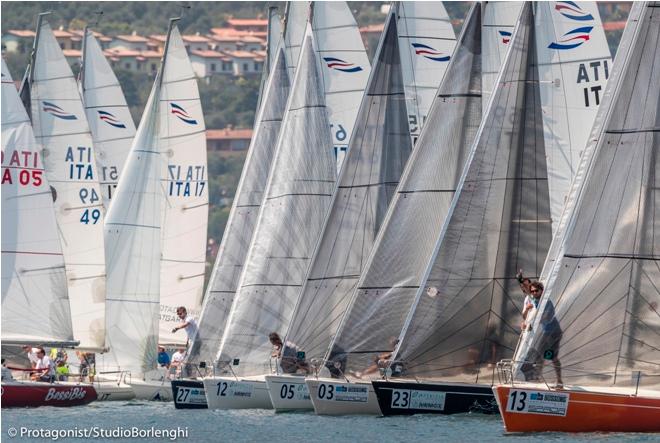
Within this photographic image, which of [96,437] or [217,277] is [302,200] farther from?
[96,437]

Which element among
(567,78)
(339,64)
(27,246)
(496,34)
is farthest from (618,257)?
(339,64)

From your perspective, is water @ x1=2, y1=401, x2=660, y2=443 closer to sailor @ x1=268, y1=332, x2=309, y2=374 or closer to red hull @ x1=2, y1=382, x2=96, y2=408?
red hull @ x1=2, y1=382, x2=96, y2=408

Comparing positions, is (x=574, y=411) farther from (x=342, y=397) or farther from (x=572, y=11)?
(x=572, y=11)

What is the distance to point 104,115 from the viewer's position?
42.4m

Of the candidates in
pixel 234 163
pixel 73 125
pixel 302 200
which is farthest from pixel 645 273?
pixel 234 163

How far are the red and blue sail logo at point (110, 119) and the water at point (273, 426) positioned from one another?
37.0ft

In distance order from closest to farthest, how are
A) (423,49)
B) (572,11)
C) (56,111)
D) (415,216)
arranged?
(415,216)
(572,11)
(423,49)
(56,111)

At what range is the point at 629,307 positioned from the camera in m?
23.3

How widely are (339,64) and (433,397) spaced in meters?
11.1

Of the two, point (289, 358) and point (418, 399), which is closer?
point (418, 399)

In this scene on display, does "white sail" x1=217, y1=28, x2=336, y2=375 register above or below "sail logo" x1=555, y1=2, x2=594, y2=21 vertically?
below

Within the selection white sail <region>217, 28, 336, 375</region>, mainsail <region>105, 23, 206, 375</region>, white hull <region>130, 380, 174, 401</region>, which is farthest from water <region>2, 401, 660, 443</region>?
mainsail <region>105, 23, 206, 375</region>

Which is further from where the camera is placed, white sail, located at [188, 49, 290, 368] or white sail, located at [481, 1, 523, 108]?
white sail, located at [188, 49, 290, 368]

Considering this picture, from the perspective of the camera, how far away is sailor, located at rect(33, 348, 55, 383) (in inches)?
1302
